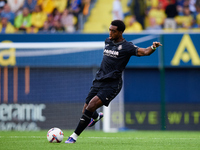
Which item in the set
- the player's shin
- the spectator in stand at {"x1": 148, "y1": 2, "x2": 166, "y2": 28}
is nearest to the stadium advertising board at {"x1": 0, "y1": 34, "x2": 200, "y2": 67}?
the spectator in stand at {"x1": 148, "y1": 2, "x2": 166, "y2": 28}

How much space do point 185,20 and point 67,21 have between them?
13.7 feet

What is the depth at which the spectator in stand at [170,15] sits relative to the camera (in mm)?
15191

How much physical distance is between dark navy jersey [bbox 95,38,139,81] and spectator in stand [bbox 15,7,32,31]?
8087 millimetres

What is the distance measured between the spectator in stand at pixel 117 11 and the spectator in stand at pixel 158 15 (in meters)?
1.01

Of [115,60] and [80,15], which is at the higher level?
[80,15]

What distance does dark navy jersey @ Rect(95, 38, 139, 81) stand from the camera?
787 centimetres

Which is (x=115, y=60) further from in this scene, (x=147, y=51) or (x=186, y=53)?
(x=186, y=53)

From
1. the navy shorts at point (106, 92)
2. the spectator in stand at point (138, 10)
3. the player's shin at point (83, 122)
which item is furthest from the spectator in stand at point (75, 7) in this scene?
the player's shin at point (83, 122)

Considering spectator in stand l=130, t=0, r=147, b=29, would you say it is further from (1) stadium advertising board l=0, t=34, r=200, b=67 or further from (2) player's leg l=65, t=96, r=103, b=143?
(2) player's leg l=65, t=96, r=103, b=143

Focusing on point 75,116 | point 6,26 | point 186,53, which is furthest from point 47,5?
point 186,53

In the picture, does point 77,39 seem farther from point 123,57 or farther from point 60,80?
point 123,57

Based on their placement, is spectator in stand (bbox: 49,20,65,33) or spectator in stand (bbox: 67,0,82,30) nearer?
spectator in stand (bbox: 49,20,65,33)

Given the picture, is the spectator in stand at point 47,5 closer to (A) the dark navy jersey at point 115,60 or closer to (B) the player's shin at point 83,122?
(A) the dark navy jersey at point 115,60

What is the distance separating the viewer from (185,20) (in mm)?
15344
